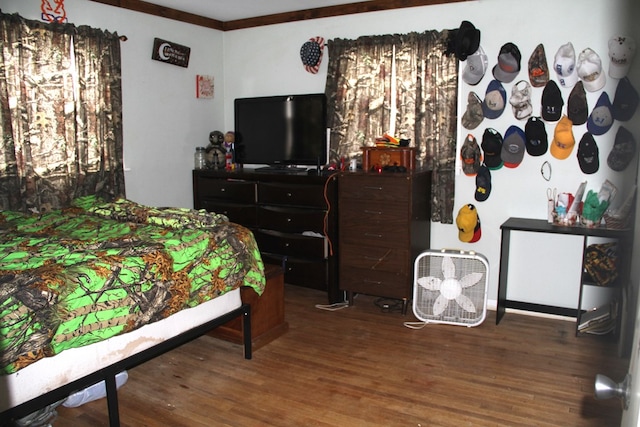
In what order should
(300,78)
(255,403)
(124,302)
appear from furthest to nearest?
(300,78)
(255,403)
(124,302)

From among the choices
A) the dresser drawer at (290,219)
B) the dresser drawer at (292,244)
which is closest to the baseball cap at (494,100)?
the dresser drawer at (290,219)

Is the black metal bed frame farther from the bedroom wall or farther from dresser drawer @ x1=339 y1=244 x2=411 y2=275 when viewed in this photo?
the bedroom wall

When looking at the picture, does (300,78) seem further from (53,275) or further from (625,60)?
(53,275)

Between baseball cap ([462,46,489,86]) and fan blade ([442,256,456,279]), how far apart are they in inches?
53.7

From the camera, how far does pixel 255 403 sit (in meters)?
2.65

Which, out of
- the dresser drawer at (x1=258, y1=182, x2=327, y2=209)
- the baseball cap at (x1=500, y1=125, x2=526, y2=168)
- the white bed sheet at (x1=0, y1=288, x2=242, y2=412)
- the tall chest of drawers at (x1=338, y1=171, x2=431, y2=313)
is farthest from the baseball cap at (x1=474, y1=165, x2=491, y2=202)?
the white bed sheet at (x1=0, y1=288, x2=242, y2=412)

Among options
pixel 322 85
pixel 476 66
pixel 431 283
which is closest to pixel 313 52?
pixel 322 85

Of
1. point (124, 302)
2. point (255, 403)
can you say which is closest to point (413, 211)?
point (255, 403)

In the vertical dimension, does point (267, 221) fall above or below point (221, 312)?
above

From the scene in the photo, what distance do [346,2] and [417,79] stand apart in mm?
911

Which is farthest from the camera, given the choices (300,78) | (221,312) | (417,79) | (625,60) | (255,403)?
(300,78)

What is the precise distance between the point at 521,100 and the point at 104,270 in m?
3.06

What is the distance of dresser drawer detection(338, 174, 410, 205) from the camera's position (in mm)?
3744

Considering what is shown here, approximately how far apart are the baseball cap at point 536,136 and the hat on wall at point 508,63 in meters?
0.35
